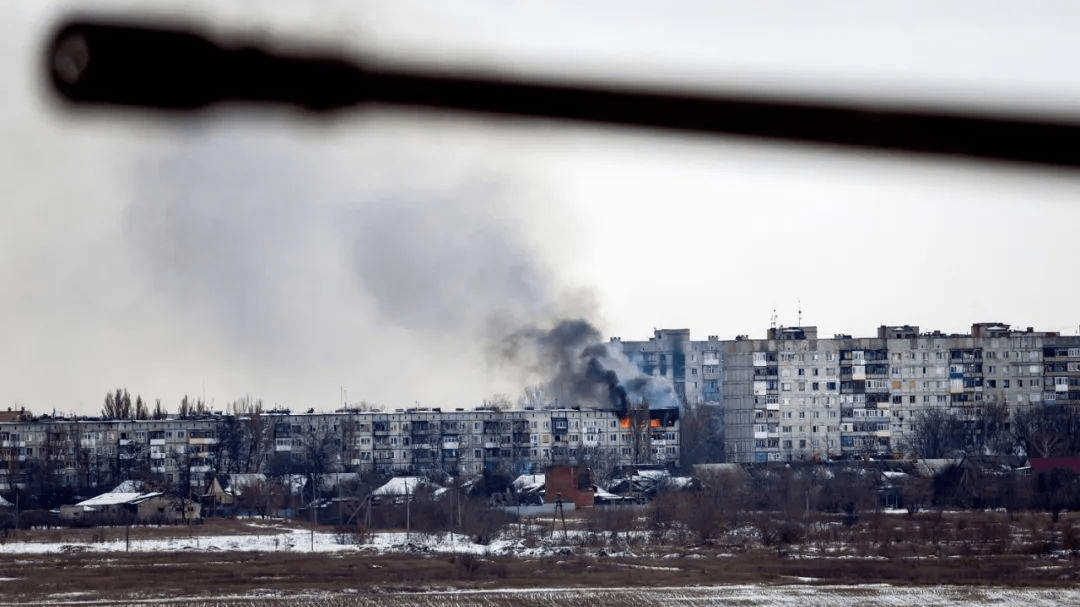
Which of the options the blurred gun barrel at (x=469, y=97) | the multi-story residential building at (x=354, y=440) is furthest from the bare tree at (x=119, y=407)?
the blurred gun barrel at (x=469, y=97)

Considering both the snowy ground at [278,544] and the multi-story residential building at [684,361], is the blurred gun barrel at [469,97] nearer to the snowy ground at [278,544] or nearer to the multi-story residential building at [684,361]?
the snowy ground at [278,544]

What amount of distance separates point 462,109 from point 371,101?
21cm

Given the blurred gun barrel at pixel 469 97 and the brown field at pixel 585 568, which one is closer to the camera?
the blurred gun barrel at pixel 469 97

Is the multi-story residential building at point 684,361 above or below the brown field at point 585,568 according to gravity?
above

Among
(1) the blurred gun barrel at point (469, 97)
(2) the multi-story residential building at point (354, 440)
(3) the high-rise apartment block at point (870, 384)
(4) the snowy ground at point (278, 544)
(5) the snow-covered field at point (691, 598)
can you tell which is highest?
(3) the high-rise apartment block at point (870, 384)

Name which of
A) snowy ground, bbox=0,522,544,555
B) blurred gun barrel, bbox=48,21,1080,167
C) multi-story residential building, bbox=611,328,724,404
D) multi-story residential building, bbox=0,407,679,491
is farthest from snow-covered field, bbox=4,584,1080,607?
multi-story residential building, bbox=611,328,724,404

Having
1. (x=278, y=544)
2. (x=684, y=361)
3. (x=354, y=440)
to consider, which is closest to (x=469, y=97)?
(x=278, y=544)

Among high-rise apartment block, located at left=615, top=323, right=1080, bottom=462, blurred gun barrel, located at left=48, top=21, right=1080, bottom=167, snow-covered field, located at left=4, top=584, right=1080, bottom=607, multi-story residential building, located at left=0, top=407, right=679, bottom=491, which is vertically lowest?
snow-covered field, located at left=4, top=584, right=1080, bottom=607

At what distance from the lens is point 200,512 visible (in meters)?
54.7

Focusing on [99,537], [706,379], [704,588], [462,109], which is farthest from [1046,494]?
[462,109]

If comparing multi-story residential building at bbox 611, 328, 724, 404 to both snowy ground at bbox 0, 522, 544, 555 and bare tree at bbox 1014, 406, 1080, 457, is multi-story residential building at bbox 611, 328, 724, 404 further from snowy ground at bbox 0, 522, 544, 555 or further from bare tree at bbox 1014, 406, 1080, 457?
snowy ground at bbox 0, 522, 544, 555

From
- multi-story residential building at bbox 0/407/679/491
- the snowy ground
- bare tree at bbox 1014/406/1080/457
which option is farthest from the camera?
multi-story residential building at bbox 0/407/679/491

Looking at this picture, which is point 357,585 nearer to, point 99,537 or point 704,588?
point 704,588

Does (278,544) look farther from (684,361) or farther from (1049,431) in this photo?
(684,361)
